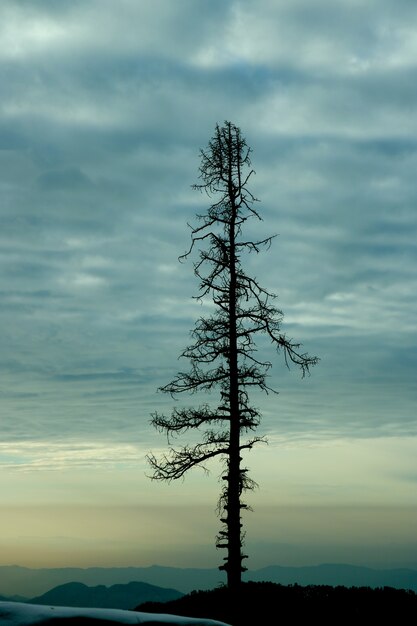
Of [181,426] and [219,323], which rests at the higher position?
[219,323]

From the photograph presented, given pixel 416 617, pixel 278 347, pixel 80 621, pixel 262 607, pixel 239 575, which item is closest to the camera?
pixel 80 621

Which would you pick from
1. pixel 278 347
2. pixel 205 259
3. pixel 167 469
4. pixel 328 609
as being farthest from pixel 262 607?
pixel 205 259

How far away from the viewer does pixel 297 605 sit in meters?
20.9

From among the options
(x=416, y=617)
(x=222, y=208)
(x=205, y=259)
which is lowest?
(x=416, y=617)

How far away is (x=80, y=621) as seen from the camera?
5855mm

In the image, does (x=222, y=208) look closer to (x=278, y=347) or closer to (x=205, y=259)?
(x=205, y=259)

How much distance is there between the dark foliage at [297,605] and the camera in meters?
19.6

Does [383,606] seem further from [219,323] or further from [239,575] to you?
[219,323]

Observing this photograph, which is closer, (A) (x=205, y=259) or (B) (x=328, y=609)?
(B) (x=328, y=609)

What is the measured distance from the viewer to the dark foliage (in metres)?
19.6

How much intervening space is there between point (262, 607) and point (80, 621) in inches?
649

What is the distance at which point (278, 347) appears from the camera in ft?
84.8

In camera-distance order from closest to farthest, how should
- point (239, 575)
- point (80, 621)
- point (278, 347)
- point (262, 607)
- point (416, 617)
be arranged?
point (80, 621) → point (416, 617) → point (262, 607) → point (239, 575) → point (278, 347)

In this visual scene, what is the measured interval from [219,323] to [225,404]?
2.62 meters
